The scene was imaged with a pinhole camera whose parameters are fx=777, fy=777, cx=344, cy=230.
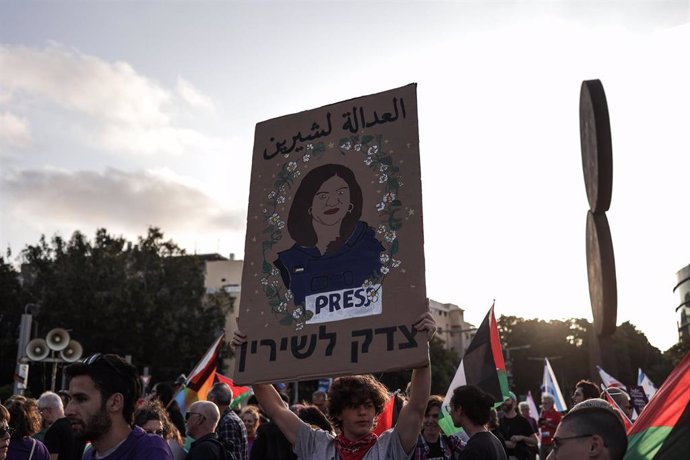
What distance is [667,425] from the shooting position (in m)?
3.41

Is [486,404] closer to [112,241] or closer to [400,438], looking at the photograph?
[400,438]

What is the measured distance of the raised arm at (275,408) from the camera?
4539 mm

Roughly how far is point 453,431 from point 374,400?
521 cm

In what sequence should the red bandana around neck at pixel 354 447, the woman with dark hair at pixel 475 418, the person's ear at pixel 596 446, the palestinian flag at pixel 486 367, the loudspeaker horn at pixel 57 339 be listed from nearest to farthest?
the person's ear at pixel 596 446 → the red bandana around neck at pixel 354 447 → the woman with dark hair at pixel 475 418 → the palestinian flag at pixel 486 367 → the loudspeaker horn at pixel 57 339

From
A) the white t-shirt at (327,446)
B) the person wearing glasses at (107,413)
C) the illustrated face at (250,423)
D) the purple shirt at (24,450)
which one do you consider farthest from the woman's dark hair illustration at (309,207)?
the illustrated face at (250,423)

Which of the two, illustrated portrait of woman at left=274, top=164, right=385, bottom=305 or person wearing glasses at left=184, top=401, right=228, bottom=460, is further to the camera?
person wearing glasses at left=184, top=401, right=228, bottom=460

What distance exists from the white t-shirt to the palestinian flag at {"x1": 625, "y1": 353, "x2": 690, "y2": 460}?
1170 millimetres

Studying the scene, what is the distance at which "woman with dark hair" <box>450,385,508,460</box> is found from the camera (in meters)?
5.77

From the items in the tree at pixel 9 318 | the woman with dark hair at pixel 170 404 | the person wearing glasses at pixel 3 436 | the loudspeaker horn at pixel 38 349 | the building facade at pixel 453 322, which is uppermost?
the building facade at pixel 453 322

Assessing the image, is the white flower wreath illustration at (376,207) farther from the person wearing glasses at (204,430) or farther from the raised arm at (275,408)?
the person wearing glasses at (204,430)

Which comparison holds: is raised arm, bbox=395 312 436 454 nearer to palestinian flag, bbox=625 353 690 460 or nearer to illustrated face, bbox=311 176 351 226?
illustrated face, bbox=311 176 351 226

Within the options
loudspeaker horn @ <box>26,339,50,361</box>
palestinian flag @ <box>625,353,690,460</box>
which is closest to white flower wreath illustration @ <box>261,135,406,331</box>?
palestinian flag @ <box>625,353,690,460</box>

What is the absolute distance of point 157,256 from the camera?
158ft

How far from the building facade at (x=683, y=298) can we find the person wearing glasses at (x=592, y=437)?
7798 centimetres
